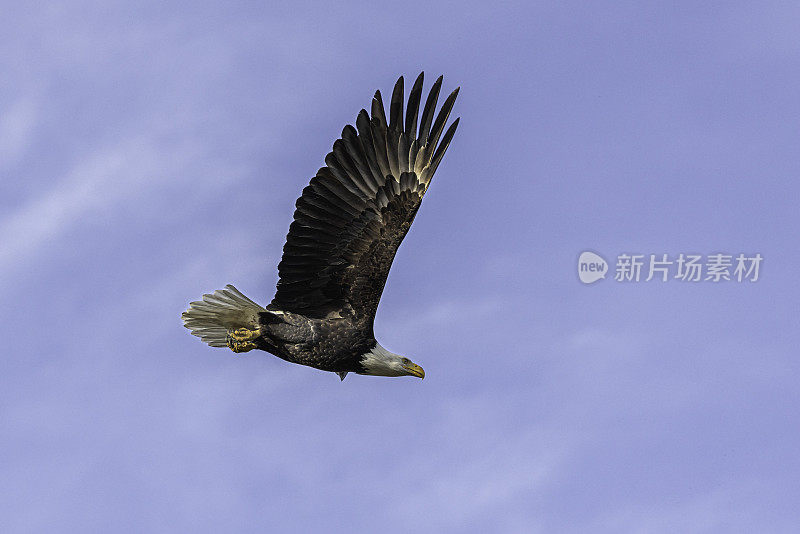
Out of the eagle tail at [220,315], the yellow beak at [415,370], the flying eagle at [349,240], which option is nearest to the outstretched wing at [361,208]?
the flying eagle at [349,240]

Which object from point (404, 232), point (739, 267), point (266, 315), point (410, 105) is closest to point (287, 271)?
point (266, 315)

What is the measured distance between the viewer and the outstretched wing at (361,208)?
38.5ft

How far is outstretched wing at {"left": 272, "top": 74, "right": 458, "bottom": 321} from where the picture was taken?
1175 cm

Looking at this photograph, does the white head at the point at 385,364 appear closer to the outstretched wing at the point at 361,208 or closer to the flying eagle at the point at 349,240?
the flying eagle at the point at 349,240

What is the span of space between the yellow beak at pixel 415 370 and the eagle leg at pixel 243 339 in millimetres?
1594

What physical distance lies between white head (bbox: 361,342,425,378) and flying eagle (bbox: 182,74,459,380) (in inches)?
0.8

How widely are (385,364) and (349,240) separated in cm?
136

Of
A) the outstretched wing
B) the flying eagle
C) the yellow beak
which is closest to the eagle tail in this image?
the flying eagle

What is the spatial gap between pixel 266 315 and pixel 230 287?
1.69 feet

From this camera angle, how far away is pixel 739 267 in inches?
553

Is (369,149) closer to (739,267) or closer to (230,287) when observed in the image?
(230,287)

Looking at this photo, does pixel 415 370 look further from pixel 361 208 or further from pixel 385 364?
pixel 361 208

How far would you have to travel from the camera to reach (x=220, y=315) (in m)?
12.2

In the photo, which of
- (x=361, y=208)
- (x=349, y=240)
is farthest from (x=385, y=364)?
(x=361, y=208)
